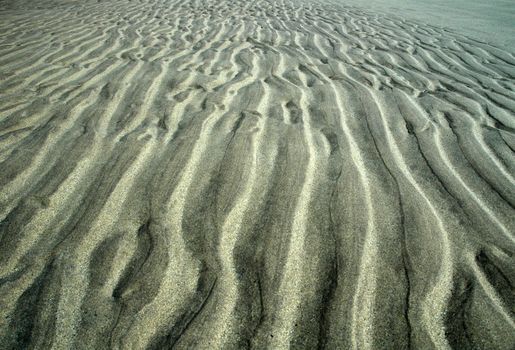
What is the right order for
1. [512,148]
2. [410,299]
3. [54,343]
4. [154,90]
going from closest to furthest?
[54,343] → [410,299] → [512,148] → [154,90]

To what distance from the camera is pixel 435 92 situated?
10.8 ft

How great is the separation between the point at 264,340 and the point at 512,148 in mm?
2226

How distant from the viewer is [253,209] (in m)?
1.71

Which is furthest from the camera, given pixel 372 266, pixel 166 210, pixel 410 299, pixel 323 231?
pixel 166 210

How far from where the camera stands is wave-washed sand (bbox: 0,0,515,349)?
1.22 metres

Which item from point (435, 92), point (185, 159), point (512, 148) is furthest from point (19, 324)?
point (435, 92)

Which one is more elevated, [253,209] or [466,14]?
[253,209]

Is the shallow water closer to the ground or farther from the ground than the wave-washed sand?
closer to the ground

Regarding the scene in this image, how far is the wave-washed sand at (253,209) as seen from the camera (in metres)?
1.22

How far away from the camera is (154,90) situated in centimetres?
314

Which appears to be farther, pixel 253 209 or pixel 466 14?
pixel 466 14

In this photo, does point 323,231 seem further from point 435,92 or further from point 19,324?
point 435,92

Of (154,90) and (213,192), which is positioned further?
(154,90)

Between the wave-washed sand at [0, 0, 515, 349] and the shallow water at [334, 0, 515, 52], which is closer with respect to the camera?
the wave-washed sand at [0, 0, 515, 349]
